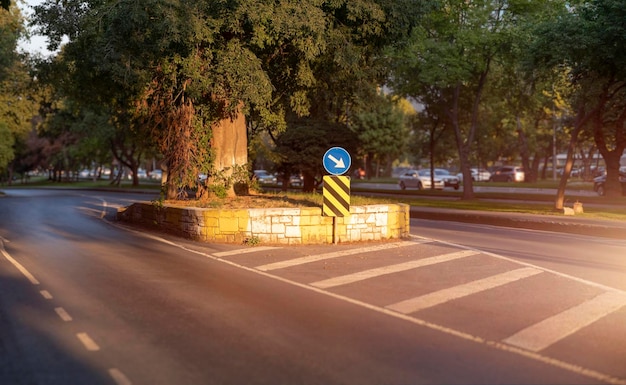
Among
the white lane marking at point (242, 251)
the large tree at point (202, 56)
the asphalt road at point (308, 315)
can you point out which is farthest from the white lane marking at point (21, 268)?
the large tree at point (202, 56)

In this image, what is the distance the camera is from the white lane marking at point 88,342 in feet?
20.2

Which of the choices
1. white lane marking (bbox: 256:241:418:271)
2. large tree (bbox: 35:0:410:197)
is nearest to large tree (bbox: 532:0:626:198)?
large tree (bbox: 35:0:410:197)

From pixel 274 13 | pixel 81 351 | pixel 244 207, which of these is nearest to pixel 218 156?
pixel 244 207

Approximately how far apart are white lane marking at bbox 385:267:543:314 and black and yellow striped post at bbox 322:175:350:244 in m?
4.34

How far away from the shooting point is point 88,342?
6.37 m

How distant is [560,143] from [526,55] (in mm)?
54838

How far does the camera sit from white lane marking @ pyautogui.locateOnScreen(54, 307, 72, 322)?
23.9ft

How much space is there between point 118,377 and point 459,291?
17.8 feet

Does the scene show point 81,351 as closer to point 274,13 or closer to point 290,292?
point 290,292

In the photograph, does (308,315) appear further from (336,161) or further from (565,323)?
(336,161)

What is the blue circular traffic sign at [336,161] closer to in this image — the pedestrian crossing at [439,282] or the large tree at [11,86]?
the pedestrian crossing at [439,282]

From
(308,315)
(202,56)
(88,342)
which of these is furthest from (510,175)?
(88,342)

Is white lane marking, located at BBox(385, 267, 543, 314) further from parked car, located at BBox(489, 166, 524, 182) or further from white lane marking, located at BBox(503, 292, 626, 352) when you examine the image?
parked car, located at BBox(489, 166, 524, 182)

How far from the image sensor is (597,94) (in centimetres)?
2436
